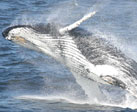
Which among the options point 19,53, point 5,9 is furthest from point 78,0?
point 19,53

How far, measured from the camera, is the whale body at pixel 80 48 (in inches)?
548

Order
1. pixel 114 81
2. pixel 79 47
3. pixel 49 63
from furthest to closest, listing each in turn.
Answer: pixel 49 63 → pixel 79 47 → pixel 114 81

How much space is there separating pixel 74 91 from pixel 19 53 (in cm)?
530

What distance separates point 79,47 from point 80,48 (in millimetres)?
38

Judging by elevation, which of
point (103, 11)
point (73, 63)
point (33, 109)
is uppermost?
point (103, 11)

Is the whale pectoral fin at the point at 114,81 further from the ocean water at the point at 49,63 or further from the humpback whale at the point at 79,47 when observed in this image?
the ocean water at the point at 49,63

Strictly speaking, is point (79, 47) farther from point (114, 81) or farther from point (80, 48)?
point (114, 81)

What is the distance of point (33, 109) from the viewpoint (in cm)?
1437

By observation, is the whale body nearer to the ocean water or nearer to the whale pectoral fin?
the whale pectoral fin

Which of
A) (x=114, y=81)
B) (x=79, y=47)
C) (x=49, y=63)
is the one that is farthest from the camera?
(x=49, y=63)

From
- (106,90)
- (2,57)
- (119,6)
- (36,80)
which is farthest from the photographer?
(119,6)

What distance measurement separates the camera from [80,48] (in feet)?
46.2

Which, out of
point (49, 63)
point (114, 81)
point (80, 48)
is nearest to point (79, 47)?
point (80, 48)

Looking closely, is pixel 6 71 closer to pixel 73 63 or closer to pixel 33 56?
pixel 33 56
